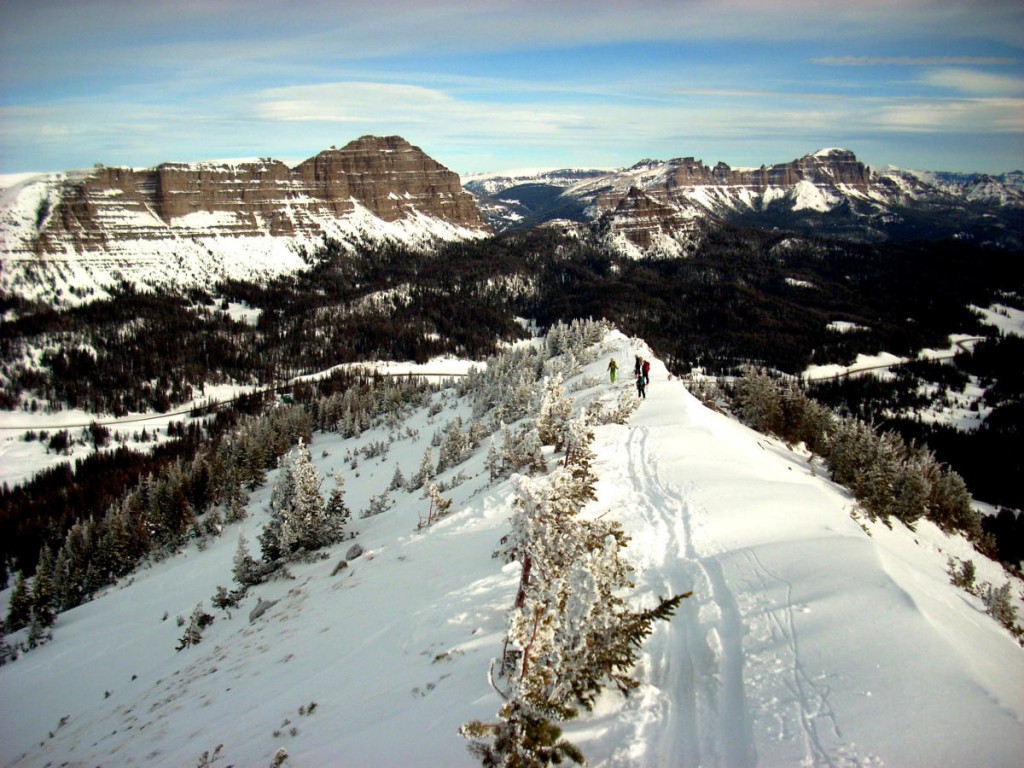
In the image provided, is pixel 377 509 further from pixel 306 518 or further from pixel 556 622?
pixel 556 622

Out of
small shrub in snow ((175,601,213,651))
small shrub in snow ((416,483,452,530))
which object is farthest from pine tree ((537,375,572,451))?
small shrub in snow ((175,601,213,651))

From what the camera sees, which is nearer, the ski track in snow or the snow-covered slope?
the ski track in snow

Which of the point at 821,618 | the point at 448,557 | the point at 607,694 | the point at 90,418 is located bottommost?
the point at 90,418

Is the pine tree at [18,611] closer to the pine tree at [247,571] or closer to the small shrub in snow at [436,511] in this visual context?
the pine tree at [247,571]

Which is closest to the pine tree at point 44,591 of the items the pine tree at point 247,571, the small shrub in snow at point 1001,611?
the pine tree at point 247,571

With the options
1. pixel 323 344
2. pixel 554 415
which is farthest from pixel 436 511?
pixel 323 344

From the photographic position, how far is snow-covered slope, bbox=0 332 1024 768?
7391 millimetres

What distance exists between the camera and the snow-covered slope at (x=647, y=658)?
7.39 m

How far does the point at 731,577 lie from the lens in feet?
37.8

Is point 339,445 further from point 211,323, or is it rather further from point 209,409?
point 211,323

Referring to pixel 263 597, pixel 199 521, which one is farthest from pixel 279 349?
pixel 263 597

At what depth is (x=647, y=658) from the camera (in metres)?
9.30

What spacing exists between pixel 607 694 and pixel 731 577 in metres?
4.56

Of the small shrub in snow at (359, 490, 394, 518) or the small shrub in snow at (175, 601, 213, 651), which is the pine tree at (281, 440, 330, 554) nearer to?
the small shrub in snow at (175, 601, 213, 651)
